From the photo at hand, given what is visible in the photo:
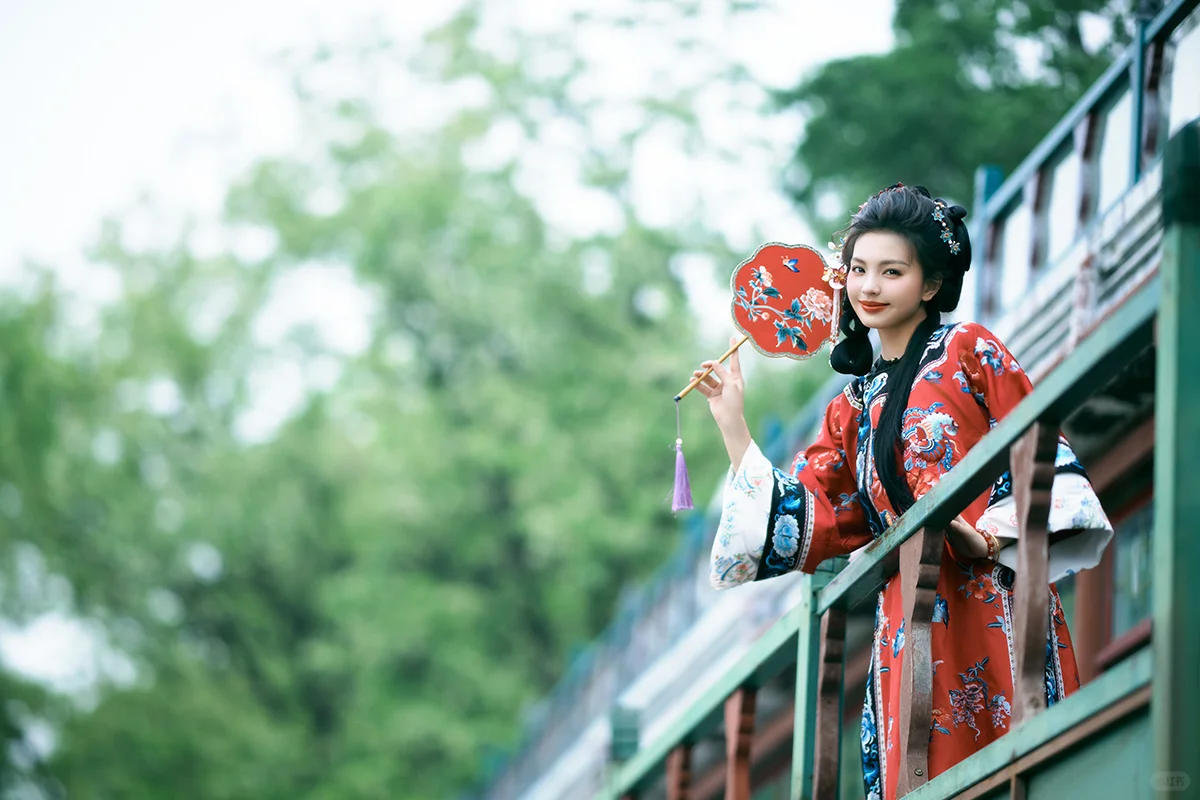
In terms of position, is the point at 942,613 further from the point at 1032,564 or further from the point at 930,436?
the point at 1032,564

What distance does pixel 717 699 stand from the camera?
390cm

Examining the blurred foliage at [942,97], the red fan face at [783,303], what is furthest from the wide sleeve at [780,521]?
the blurred foliage at [942,97]

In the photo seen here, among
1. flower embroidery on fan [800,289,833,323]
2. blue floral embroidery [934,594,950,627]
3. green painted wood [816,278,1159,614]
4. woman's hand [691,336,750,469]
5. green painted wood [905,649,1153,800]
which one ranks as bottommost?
green painted wood [905,649,1153,800]

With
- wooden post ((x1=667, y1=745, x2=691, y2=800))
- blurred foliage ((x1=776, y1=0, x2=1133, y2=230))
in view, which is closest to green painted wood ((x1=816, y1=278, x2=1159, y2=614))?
wooden post ((x1=667, y1=745, x2=691, y2=800))

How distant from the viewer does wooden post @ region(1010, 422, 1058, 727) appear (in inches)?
96.7

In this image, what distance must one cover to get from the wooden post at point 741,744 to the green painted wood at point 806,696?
11.7 inches

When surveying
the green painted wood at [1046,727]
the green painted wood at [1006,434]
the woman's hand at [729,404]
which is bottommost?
the green painted wood at [1046,727]

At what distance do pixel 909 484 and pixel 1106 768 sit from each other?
97cm

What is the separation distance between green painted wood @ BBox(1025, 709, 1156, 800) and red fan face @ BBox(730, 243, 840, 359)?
1281mm

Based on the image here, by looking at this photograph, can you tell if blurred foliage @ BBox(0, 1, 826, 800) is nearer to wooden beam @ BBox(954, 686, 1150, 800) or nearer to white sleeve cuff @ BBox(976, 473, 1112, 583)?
white sleeve cuff @ BBox(976, 473, 1112, 583)

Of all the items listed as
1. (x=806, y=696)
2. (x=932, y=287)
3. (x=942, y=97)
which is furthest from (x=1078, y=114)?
(x=942, y=97)

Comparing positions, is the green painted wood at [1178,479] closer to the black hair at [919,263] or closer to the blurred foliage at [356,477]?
the black hair at [919,263]

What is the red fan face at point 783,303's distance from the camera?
3.53 metres

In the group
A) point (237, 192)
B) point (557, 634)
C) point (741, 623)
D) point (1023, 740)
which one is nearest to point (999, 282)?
point (741, 623)
